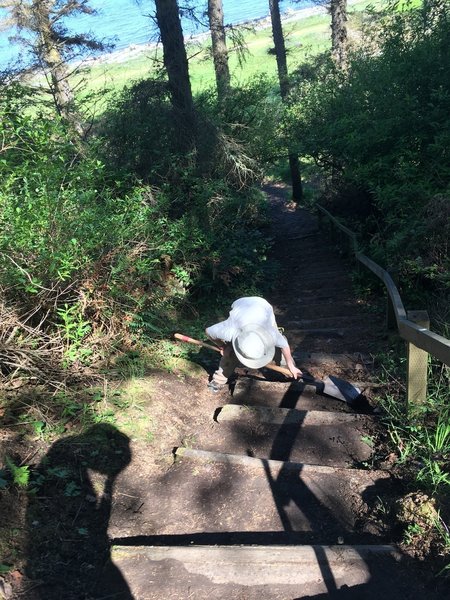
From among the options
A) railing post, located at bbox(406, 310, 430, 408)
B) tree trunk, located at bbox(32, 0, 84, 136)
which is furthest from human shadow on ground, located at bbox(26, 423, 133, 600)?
tree trunk, located at bbox(32, 0, 84, 136)

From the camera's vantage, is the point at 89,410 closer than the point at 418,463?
No

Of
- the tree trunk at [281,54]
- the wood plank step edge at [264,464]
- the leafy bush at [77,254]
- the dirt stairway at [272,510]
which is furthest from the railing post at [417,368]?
the tree trunk at [281,54]

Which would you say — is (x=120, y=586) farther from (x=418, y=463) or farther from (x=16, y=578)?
(x=418, y=463)

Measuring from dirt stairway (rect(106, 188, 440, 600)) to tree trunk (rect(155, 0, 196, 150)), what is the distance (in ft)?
21.9

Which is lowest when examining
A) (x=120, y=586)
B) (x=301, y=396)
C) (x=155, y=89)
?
(x=301, y=396)

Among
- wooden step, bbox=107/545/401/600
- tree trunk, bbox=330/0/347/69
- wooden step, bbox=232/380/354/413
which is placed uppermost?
tree trunk, bbox=330/0/347/69

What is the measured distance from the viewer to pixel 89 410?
153 inches

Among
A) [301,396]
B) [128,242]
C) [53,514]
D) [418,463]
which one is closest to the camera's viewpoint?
[53,514]

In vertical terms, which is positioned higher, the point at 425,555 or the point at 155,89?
the point at 155,89

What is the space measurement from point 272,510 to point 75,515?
50.8 inches

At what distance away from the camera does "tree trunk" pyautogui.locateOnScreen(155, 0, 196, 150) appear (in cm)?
984

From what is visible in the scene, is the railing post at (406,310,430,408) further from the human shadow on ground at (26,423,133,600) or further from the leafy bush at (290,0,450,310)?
the human shadow on ground at (26,423,133,600)

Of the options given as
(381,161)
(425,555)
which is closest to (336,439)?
(425,555)

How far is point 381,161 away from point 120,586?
790 cm
